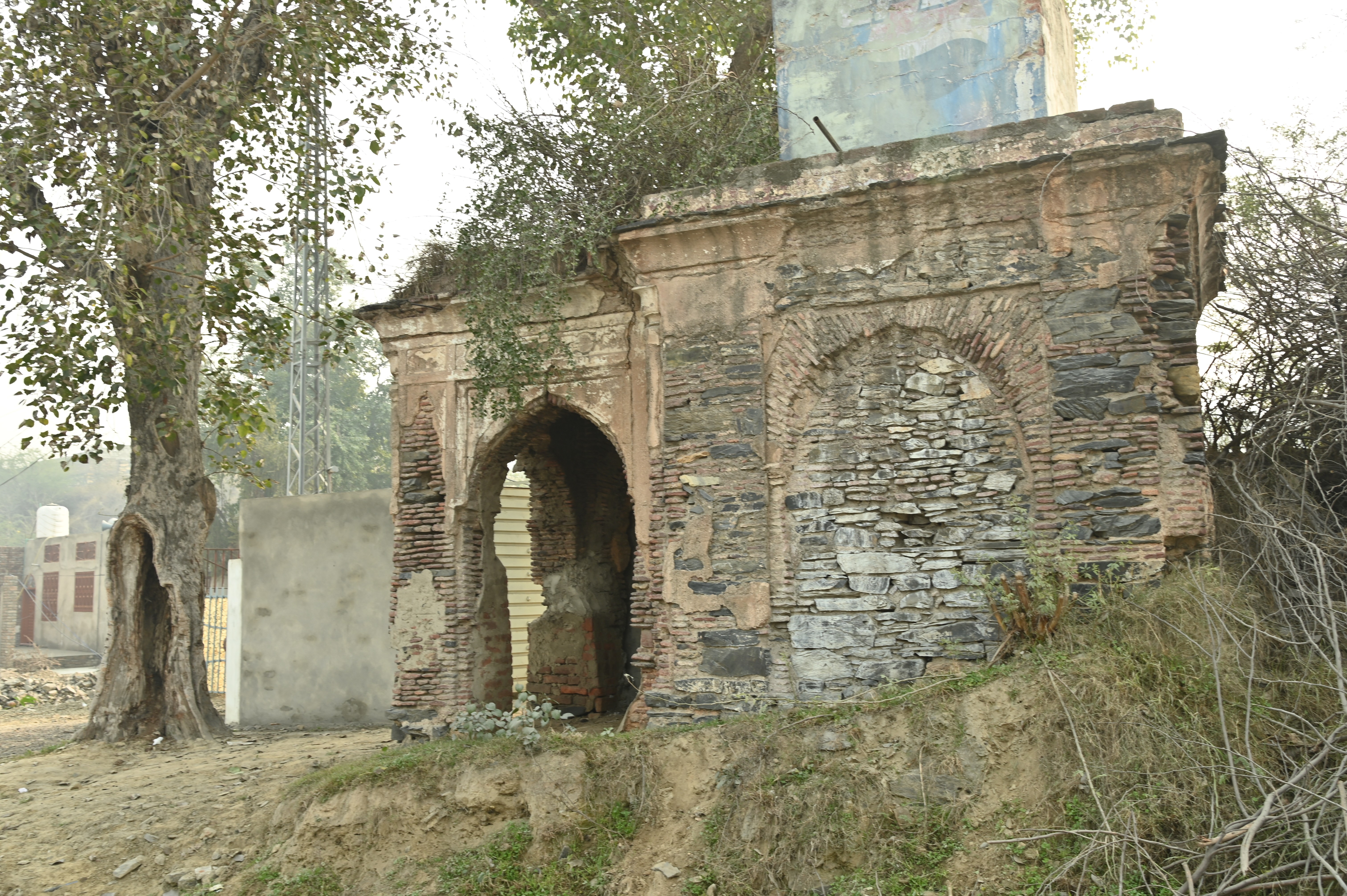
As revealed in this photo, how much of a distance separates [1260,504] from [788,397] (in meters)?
3.11

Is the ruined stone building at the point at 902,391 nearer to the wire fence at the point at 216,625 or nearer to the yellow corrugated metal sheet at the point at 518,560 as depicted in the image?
the yellow corrugated metal sheet at the point at 518,560

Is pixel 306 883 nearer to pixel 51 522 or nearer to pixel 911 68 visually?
pixel 911 68

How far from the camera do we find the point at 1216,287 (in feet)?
27.1

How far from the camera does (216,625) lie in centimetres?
1784

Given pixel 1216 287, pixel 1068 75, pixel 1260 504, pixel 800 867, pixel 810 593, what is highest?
pixel 1068 75

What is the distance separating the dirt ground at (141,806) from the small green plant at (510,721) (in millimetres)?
1183

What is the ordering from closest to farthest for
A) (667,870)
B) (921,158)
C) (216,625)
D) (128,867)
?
(667,870) < (921,158) < (128,867) < (216,625)

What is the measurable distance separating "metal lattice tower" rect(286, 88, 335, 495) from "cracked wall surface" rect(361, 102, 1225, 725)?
4.24 m

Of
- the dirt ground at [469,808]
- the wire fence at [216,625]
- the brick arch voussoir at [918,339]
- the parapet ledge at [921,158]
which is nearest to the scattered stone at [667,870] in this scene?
the dirt ground at [469,808]

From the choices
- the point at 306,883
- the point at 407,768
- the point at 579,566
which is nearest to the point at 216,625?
the point at 579,566

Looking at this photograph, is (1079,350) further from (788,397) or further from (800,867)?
(800,867)

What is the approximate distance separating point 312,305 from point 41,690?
7652 millimetres

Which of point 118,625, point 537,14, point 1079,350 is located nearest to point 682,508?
point 1079,350

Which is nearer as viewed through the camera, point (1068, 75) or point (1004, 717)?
point (1004, 717)
